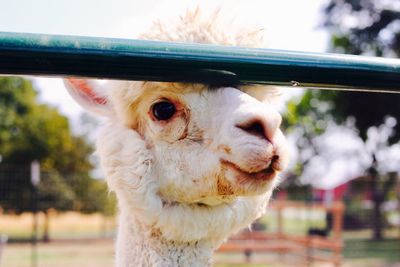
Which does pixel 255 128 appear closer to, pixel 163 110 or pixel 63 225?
pixel 163 110

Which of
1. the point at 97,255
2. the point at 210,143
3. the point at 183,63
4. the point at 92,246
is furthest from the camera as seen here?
the point at 92,246

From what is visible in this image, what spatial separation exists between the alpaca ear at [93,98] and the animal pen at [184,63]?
863mm

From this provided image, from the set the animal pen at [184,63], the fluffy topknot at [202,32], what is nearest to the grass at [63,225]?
the fluffy topknot at [202,32]

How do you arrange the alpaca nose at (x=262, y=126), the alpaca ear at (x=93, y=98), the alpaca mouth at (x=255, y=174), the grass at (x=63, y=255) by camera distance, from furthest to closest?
the grass at (x=63, y=255), the alpaca ear at (x=93, y=98), the alpaca mouth at (x=255, y=174), the alpaca nose at (x=262, y=126)

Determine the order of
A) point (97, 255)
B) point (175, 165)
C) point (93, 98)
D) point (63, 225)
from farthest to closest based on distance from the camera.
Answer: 1. point (63, 225)
2. point (97, 255)
3. point (93, 98)
4. point (175, 165)

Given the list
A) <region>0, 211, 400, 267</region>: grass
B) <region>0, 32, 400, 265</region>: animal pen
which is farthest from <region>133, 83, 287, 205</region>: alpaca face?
<region>0, 211, 400, 267</region>: grass

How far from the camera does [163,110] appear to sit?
1.73 metres

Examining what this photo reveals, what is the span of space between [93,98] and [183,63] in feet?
3.38

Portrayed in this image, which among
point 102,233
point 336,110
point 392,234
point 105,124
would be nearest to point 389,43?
point 336,110

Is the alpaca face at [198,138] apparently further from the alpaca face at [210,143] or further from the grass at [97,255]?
the grass at [97,255]

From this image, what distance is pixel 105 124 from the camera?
1.98 metres

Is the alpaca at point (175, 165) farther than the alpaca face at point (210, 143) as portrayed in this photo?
Yes

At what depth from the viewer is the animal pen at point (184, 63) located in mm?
928

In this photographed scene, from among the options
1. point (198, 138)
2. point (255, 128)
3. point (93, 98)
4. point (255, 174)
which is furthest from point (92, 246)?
point (255, 128)
